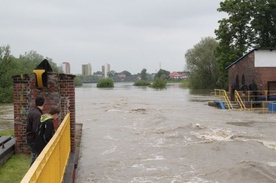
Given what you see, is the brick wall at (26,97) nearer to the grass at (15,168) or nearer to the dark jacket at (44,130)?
the grass at (15,168)

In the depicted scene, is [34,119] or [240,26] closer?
[34,119]

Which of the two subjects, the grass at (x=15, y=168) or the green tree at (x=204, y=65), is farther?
the green tree at (x=204, y=65)

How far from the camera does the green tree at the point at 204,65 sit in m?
71.2

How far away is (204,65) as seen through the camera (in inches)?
2842

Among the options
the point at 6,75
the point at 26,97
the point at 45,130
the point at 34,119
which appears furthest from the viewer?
the point at 6,75

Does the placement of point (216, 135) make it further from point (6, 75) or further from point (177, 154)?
point (6, 75)

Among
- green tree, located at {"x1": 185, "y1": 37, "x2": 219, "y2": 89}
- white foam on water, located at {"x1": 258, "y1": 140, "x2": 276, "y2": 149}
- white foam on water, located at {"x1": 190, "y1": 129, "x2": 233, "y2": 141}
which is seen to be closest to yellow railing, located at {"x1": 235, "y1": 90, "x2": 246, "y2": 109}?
white foam on water, located at {"x1": 190, "y1": 129, "x2": 233, "y2": 141}

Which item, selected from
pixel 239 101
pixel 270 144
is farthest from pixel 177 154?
pixel 239 101

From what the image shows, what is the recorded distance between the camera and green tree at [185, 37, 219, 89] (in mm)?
71188

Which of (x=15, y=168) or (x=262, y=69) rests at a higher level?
(x=262, y=69)

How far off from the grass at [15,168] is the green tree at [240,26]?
125ft

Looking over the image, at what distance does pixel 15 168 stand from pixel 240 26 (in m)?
42.2

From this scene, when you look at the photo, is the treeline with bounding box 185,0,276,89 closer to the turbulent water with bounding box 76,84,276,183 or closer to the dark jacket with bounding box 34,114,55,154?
the turbulent water with bounding box 76,84,276,183

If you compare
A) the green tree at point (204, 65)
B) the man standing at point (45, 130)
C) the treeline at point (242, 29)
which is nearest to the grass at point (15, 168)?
the man standing at point (45, 130)
